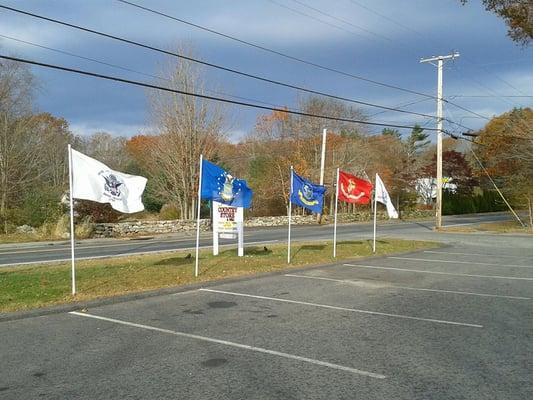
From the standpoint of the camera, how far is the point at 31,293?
33.3 feet

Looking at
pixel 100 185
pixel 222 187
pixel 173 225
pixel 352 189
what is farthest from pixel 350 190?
pixel 173 225

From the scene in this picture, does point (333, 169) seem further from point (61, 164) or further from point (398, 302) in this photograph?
point (398, 302)

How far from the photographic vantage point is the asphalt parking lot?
5.28m

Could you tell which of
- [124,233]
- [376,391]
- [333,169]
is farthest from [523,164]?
[376,391]

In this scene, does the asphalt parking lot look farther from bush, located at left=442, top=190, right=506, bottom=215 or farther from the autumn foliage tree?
bush, located at left=442, top=190, right=506, bottom=215

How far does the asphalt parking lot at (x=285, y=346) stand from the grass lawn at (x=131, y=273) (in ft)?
2.58

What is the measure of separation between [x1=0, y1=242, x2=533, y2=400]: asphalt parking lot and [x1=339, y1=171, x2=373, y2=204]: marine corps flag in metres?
5.29

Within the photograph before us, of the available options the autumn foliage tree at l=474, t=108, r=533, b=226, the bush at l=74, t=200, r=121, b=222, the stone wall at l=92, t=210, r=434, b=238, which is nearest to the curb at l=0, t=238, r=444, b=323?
the stone wall at l=92, t=210, r=434, b=238

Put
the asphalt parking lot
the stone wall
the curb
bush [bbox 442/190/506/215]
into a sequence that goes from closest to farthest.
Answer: the asphalt parking lot → the curb → the stone wall → bush [bbox 442/190/506/215]

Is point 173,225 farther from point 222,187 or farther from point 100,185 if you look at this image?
point 100,185

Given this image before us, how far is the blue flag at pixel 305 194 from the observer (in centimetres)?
1520

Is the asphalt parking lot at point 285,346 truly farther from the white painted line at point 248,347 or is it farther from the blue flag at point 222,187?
the blue flag at point 222,187

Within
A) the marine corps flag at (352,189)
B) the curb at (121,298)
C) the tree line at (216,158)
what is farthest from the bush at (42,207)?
the curb at (121,298)

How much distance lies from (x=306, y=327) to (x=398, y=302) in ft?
8.77
